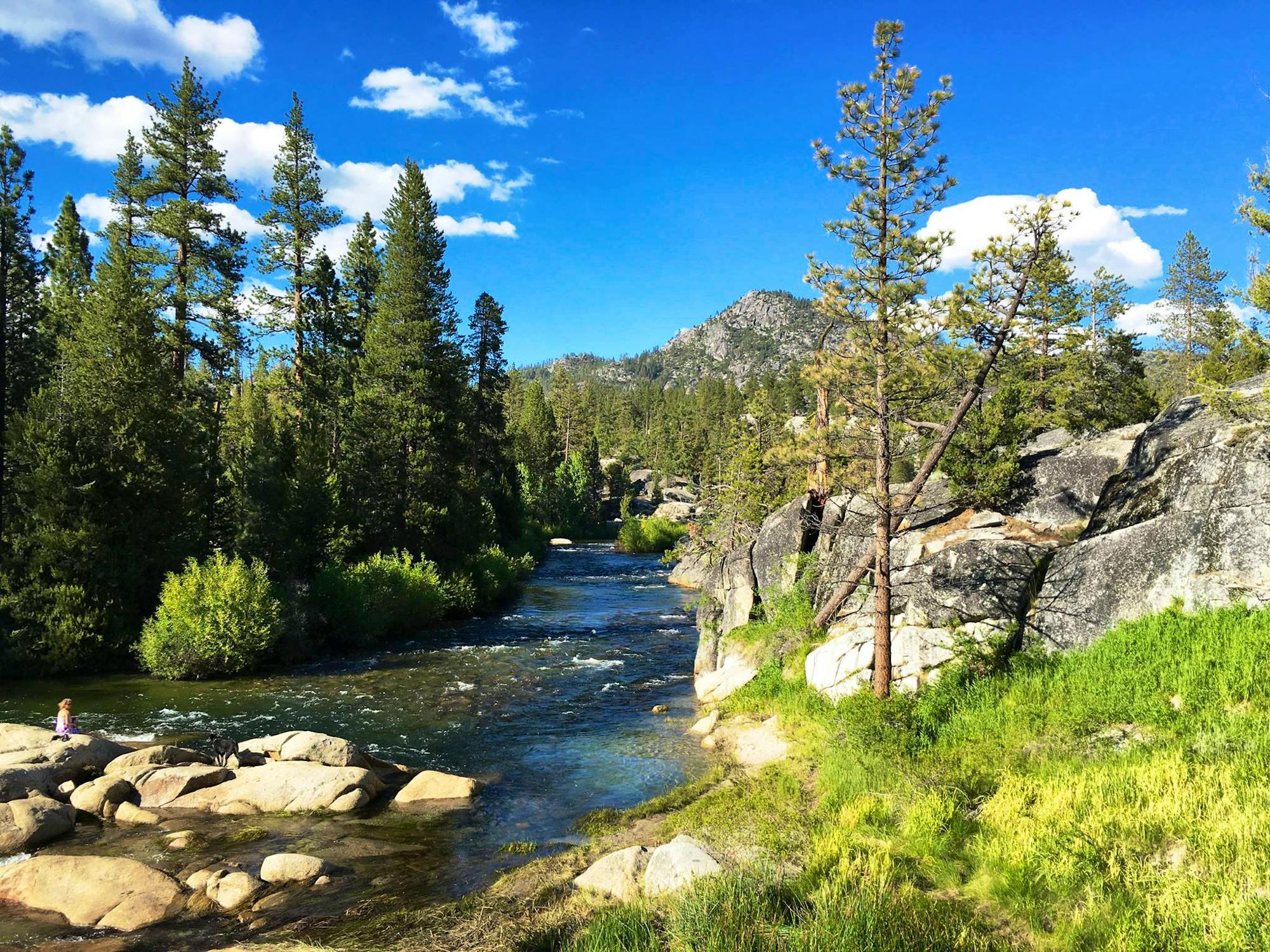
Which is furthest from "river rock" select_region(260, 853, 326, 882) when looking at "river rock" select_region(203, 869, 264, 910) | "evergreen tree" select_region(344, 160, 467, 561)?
"evergreen tree" select_region(344, 160, 467, 561)

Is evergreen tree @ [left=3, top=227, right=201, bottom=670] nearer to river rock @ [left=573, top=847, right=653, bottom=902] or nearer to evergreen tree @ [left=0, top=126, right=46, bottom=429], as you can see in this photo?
evergreen tree @ [left=0, top=126, right=46, bottom=429]

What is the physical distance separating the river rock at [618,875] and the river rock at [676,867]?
0.46 feet

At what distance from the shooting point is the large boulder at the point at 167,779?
1385 cm

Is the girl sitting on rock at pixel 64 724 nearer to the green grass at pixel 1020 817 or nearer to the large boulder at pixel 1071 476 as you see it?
the green grass at pixel 1020 817

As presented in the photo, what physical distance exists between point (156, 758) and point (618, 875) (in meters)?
11.4

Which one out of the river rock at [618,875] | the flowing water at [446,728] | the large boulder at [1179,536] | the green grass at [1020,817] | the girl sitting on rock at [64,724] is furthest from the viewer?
the girl sitting on rock at [64,724]

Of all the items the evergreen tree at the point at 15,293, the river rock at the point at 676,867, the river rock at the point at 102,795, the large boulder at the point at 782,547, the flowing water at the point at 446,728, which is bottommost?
the flowing water at the point at 446,728

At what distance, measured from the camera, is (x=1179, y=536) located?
41.5 feet

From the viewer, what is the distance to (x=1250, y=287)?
1201 cm

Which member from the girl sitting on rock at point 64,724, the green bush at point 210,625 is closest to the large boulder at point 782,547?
the green bush at point 210,625

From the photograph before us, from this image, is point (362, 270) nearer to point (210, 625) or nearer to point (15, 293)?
point (15, 293)

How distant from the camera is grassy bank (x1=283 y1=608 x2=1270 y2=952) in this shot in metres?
6.88

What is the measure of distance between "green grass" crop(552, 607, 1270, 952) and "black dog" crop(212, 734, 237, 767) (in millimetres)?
10045

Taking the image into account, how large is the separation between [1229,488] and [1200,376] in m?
2.08
